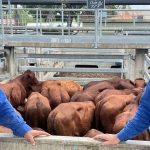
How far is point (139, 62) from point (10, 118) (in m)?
5.07

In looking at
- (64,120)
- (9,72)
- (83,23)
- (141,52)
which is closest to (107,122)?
(64,120)

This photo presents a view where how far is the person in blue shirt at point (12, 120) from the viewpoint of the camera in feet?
8.80

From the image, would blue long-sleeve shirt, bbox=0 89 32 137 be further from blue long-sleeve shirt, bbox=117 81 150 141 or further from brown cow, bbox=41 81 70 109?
brown cow, bbox=41 81 70 109

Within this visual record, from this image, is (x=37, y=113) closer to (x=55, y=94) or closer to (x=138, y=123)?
(x=55, y=94)

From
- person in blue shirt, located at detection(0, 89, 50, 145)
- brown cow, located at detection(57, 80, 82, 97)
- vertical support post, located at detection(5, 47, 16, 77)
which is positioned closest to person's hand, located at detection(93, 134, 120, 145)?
person in blue shirt, located at detection(0, 89, 50, 145)

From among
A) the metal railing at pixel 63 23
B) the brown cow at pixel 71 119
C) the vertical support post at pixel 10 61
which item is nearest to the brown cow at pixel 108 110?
the brown cow at pixel 71 119

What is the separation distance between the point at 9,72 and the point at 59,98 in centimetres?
316

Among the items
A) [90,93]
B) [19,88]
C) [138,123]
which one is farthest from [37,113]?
[138,123]

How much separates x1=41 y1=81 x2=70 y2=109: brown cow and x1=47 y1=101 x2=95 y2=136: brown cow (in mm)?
673

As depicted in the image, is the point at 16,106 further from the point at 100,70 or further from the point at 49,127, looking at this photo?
the point at 100,70

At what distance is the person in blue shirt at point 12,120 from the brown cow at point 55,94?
1.93 m

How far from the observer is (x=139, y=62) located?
7.44m

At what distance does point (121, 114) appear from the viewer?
12.7 feet

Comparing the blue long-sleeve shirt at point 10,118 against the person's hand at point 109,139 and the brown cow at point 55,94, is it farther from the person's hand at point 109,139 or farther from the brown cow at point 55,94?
the brown cow at point 55,94
